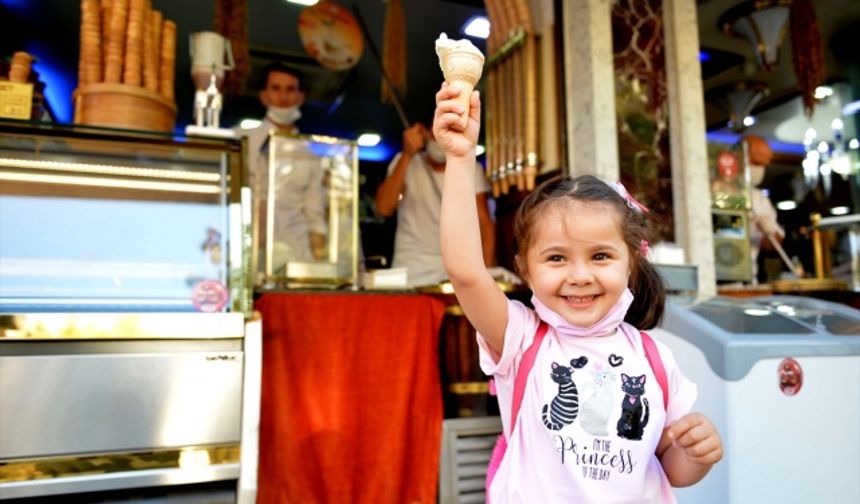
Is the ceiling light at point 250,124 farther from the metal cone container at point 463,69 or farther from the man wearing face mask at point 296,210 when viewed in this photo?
the metal cone container at point 463,69

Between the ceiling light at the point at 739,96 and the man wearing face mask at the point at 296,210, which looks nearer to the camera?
the man wearing face mask at the point at 296,210

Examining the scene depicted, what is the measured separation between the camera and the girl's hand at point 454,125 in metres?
1.12

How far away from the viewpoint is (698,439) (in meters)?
1.20

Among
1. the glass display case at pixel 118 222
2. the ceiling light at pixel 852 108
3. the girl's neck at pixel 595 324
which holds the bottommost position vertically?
the girl's neck at pixel 595 324

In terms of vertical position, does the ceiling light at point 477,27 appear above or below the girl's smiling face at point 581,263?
above

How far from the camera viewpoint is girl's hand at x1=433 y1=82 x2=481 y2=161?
3.66 ft

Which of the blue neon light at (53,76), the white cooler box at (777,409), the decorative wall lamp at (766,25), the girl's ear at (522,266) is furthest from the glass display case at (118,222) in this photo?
the blue neon light at (53,76)

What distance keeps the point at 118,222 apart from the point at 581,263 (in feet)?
6.02

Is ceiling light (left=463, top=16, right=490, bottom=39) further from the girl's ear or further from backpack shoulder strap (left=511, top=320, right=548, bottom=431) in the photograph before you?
backpack shoulder strap (left=511, top=320, right=548, bottom=431)

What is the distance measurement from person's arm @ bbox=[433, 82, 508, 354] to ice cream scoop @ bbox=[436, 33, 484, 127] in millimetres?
15

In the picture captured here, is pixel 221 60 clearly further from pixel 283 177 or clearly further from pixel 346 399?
pixel 346 399

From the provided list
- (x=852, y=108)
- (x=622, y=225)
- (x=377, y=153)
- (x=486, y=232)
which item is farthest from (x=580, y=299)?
(x=377, y=153)

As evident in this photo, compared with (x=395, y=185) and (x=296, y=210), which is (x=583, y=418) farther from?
(x=395, y=185)

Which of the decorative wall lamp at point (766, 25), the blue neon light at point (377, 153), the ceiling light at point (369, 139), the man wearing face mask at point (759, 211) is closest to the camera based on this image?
the man wearing face mask at point (759, 211)
